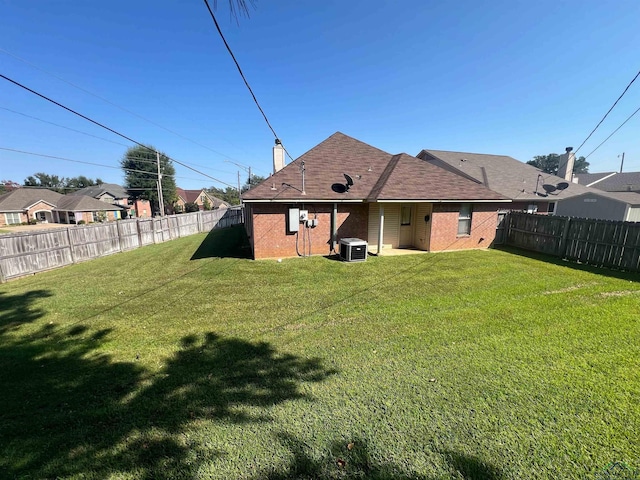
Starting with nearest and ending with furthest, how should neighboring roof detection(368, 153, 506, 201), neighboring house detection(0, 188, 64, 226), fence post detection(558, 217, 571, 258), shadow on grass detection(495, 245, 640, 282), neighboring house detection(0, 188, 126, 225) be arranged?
shadow on grass detection(495, 245, 640, 282)
fence post detection(558, 217, 571, 258)
neighboring roof detection(368, 153, 506, 201)
neighboring house detection(0, 188, 64, 226)
neighboring house detection(0, 188, 126, 225)

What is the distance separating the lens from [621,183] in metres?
32.7

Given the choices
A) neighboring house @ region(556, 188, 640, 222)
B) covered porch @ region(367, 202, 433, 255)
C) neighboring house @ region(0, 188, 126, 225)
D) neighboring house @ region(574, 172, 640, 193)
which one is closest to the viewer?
covered porch @ region(367, 202, 433, 255)

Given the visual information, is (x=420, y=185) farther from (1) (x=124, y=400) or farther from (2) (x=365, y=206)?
(1) (x=124, y=400)

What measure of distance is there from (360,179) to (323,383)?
34.7 feet

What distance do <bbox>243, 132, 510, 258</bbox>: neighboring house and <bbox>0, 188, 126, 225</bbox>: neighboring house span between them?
43245 mm

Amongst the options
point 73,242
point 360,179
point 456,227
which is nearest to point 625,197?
point 456,227

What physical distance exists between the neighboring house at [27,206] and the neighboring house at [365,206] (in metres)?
50.4

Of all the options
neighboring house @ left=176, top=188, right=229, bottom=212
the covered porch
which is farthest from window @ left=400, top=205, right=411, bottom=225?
neighboring house @ left=176, top=188, right=229, bottom=212

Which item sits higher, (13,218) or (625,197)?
(625,197)

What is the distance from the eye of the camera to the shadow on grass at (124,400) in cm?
245

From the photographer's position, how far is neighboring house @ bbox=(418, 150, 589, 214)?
1755cm

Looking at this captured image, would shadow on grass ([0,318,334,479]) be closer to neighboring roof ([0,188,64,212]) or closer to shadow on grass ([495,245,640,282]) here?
shadow on grass ([495,245,640,282])

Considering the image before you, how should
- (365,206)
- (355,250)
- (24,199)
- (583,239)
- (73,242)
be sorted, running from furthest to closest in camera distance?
1. (24,199)
2. (365,206)
3. (73,242)
4. (355,250)
5. (583,239)

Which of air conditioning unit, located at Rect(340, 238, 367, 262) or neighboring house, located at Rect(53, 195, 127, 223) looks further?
neighboring house, located at Rect(53, 195, 127, 223)
